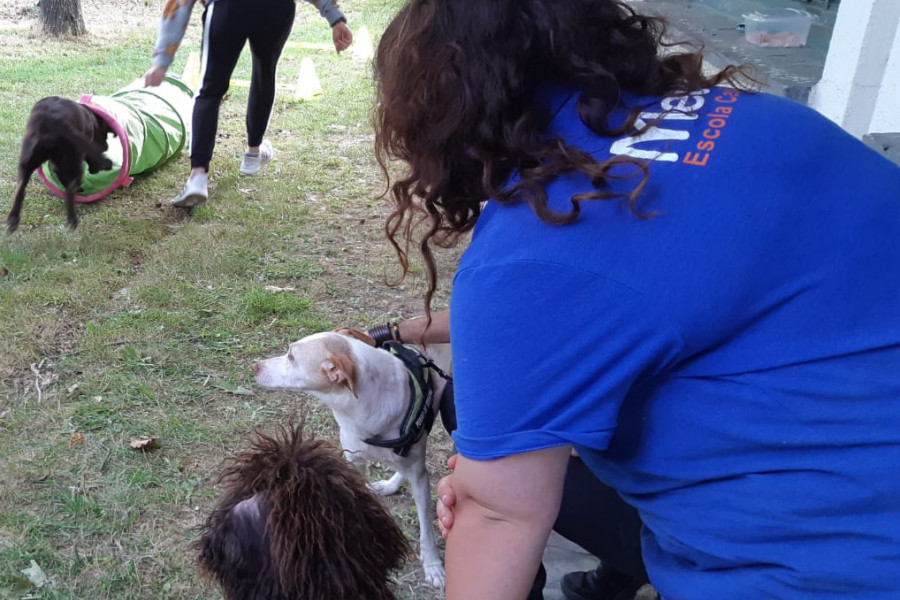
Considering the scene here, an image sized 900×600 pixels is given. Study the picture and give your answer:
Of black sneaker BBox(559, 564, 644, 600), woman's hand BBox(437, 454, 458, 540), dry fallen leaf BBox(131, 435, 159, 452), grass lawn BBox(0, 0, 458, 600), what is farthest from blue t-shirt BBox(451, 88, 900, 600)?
dry fallen leaf BBox(131, 435, 159, 452)

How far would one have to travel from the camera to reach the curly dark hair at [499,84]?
3.75ft

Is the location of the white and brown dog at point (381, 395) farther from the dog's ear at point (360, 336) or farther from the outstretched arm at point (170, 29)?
the outstretched arm at point (170, 29)

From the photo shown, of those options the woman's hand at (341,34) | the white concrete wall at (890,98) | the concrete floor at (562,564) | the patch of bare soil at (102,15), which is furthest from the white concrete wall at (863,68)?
the patch of bare soil at (102,15)

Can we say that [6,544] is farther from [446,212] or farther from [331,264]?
[331,264]

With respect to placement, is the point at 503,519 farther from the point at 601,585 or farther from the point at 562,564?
the point at 562,564

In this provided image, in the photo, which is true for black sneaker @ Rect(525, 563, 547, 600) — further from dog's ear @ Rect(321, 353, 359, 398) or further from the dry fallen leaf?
the dry fallen leaf

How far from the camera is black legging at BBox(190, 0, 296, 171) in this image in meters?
4.82

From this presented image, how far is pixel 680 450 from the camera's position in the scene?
45.4 inches

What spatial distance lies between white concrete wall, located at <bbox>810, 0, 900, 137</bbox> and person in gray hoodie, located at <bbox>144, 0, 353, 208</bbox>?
125 inches

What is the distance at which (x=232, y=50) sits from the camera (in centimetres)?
497

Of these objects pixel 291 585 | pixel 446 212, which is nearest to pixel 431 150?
pixel 446 212

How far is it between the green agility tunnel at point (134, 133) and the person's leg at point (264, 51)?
65cm

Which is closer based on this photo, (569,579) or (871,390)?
(871,390)

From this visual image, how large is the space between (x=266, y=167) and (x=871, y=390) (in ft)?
18.0
